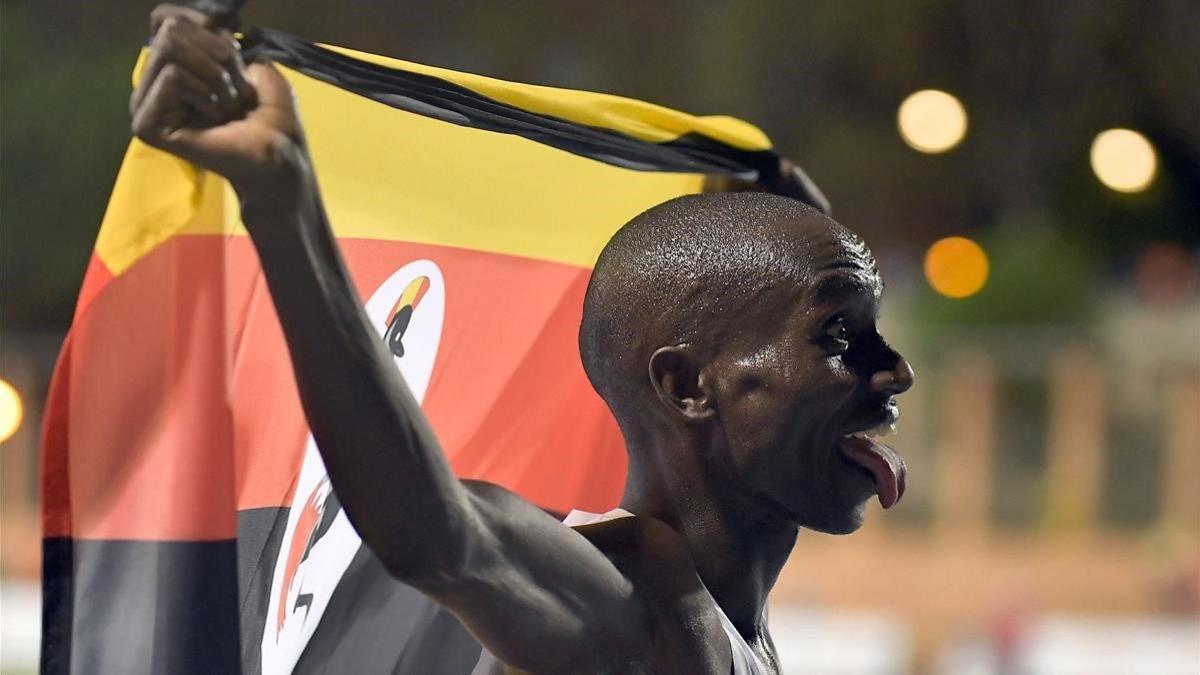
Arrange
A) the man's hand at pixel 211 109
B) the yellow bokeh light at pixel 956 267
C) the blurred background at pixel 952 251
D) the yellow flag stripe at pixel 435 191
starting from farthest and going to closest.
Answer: the yellow bokeh light at pixel 956 267 < the blurred background at pixel 952 251 < the yellow flag stripe at pixel 435 191 < the man's hand at pixel 211 109

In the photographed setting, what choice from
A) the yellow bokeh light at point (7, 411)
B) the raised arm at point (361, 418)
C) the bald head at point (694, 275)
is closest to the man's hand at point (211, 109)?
the raised arm at point (361, 418)

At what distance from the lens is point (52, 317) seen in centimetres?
1312

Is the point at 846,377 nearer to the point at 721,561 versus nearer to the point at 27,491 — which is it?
the point at 721,561

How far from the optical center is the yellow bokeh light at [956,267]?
39.2 feet

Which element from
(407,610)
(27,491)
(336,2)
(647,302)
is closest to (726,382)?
(647,302)

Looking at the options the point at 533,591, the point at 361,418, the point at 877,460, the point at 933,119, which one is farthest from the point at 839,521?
the point at 933,119

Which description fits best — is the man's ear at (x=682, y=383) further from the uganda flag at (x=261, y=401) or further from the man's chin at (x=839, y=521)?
the uganda flag at (x=261, y=401)

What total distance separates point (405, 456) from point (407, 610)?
859 mm

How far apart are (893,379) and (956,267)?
11.2 m

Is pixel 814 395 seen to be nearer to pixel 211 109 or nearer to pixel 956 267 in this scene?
pixel 211 109

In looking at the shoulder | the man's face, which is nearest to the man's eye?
the man's face

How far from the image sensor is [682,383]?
1660 mm

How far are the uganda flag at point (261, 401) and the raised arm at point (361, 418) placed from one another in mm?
529

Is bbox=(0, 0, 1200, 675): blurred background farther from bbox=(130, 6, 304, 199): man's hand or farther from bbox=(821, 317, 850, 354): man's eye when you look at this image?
bbox=(130, 6, 304, 199): man's hand
